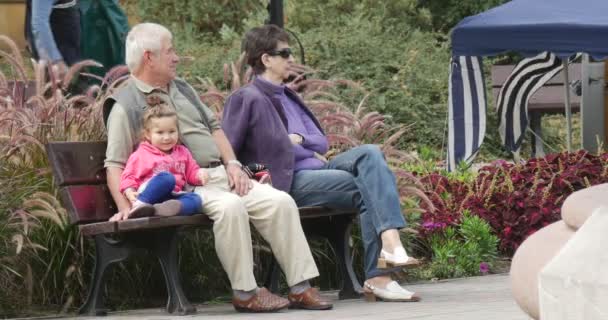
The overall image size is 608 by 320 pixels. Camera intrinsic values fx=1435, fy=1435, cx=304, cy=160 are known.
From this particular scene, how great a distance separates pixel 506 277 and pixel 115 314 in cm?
290

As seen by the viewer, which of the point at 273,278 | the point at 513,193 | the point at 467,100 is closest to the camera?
the point at 273,278

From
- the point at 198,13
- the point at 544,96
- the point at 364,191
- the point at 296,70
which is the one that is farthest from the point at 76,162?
the point at 198,13

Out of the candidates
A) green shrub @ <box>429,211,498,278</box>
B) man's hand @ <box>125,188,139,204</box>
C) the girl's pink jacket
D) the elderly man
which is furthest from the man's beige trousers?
green shrub @ <box>429,211,498,278</box>

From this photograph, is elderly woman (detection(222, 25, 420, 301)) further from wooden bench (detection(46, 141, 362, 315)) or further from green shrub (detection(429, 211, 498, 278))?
green shrub (detection(429, 211, 498, 278))

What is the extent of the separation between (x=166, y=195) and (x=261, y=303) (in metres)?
0.72

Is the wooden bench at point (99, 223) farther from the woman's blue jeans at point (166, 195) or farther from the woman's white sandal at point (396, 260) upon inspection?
the woman's white sandal at point (396, 260)

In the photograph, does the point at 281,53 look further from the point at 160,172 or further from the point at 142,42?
the point at 160,172

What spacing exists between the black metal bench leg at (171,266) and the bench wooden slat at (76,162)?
480 millimetres

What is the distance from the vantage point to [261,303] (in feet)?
23.4

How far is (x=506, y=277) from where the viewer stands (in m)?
9.12

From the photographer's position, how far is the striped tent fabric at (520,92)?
56.3 feet

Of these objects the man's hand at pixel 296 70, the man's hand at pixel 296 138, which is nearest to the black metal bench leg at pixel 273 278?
the man's hand at pixel 296 138

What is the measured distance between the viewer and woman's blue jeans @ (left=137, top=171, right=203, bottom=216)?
22.7 feet

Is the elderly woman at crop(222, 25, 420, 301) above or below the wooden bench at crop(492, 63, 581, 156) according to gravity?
above
